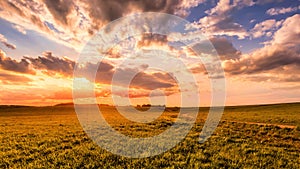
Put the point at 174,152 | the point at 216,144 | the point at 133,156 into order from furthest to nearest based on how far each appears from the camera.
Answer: the point at 216,144
the point at 174,152
the point at 133,156

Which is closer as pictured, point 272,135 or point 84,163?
point 84,163

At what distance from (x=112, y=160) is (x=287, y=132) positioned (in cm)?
2148

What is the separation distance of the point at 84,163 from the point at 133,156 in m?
2.61

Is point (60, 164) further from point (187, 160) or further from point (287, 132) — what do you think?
point (287, 132)

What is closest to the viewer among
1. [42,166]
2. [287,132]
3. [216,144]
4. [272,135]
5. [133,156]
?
[42,166]

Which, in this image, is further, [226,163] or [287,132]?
[287,132]

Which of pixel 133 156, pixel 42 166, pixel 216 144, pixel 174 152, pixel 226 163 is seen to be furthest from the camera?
pixel 216 144

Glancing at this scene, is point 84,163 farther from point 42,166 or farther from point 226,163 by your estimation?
point 226,163

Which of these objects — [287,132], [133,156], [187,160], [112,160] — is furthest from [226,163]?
[287,132]

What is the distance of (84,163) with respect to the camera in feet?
34.8

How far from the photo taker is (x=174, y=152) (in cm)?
1309

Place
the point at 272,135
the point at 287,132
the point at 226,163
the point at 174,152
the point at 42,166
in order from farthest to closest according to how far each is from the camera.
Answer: the point at 287,132 < the point at 272,135 < the point at 174,152 < the point at 226,163 < the point at 42,166

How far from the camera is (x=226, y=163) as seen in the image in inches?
431

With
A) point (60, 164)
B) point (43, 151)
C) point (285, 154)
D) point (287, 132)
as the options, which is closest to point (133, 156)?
point (60, 164)
